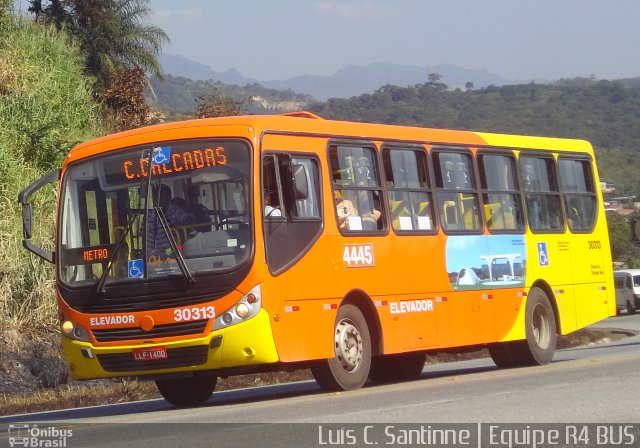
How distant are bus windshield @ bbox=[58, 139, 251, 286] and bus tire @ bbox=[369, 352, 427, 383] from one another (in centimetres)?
502

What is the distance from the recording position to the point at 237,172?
13.3 m

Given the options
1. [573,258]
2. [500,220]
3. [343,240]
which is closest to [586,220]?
[573,258]

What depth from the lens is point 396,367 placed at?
17.7 m

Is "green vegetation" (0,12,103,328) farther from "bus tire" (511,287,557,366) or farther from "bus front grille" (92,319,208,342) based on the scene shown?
"bus front grille" (92,319,208,342)

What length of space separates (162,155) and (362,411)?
3.91 meters

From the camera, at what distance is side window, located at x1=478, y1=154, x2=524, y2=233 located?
57.8 ft

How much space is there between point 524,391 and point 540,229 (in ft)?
20.5

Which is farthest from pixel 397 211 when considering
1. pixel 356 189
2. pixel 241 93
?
pixel 241 93

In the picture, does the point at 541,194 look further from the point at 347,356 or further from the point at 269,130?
the point at 269,130

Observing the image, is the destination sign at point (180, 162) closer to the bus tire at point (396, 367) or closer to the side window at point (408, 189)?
the side window at point (408, 189)

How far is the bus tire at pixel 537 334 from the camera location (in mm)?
18094

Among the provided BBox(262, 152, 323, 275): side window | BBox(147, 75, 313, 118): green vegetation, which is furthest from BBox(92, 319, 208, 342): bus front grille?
BBox(147, 75, 313, 118): green vegetation

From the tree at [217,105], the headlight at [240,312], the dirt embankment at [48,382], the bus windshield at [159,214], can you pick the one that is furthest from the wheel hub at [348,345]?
the tree at [217,105]

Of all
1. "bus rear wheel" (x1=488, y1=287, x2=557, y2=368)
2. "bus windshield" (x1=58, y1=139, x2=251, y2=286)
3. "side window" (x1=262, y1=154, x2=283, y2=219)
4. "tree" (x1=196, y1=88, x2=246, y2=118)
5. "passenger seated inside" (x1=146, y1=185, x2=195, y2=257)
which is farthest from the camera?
"tree" (x1=196, y1=88, x2=246, y2=118)
